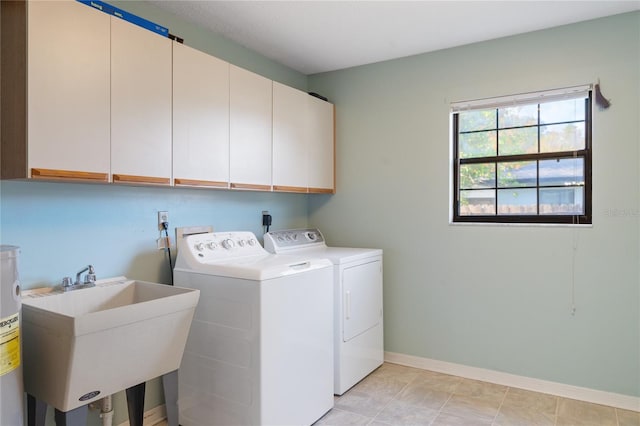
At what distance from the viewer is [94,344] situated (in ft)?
4.84

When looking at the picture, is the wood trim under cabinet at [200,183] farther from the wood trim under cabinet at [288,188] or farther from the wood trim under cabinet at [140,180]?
the wood trim under cabinet at [288,188]

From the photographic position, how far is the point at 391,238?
3.37 metres

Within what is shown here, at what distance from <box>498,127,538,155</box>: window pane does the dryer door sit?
4.15 feet

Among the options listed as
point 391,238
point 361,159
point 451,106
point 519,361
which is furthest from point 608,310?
point 361,159

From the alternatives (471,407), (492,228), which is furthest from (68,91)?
(471,407)

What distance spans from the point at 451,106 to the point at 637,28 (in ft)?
3.82

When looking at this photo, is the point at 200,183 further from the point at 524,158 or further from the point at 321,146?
the point at 524,158

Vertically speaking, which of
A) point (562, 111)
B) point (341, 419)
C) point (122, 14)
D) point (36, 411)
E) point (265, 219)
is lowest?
point (341, 419)

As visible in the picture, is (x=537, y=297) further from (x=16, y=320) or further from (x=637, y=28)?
(x=16, y=320)

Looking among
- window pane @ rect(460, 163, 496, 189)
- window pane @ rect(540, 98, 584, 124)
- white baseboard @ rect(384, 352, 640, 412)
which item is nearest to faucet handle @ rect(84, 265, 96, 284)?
white baseboard @ rect(384, 352, 640, 412)

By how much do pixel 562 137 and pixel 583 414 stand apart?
69.7 inches

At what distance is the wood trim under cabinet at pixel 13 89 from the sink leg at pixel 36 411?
3.01 ft

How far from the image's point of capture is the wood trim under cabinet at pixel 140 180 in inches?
75.8

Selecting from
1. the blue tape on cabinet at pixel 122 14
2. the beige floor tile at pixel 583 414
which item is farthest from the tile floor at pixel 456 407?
the blue tape on cabinet at pixel 122 14
